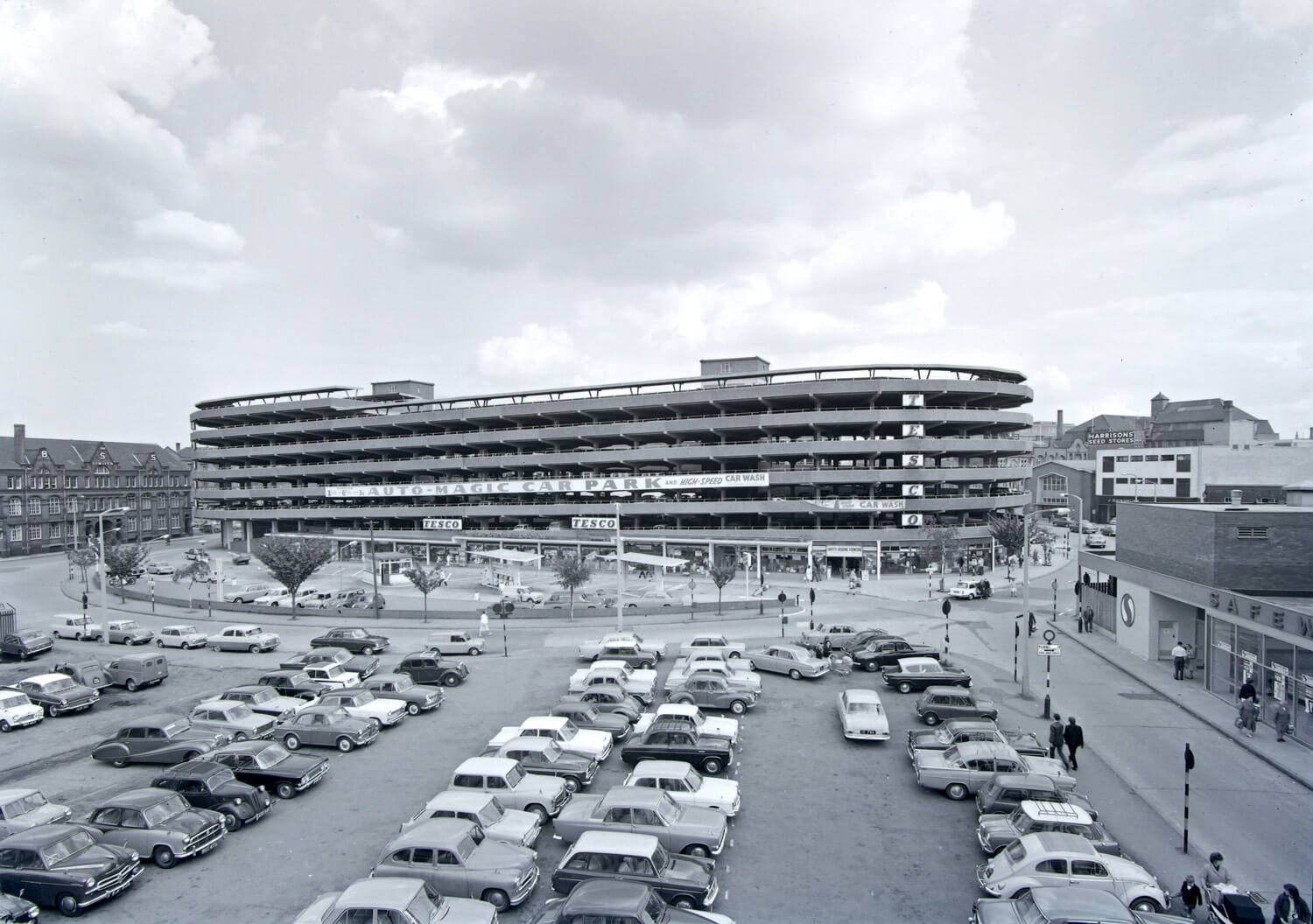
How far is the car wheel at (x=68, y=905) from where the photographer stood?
13781 millimetres

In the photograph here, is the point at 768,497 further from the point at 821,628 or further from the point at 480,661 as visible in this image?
the point at 480,661

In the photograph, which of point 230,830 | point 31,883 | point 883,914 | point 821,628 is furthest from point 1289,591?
point 31,883

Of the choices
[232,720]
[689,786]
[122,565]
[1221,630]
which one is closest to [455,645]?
[232,720]

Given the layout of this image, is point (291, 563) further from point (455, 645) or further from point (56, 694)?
point (56, 694)

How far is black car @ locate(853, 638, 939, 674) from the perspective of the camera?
30.5 meters

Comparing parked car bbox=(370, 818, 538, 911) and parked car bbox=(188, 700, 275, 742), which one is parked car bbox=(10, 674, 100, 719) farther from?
parked car bbox=(370, 818, 538, 911)

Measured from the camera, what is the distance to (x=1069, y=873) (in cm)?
1335

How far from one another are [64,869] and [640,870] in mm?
11072

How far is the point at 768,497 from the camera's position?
67.2 metres

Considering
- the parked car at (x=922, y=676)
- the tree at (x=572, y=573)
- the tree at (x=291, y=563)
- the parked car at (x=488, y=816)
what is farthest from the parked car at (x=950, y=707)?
the tree at (x=291, y=563)

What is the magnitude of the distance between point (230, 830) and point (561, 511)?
191 ft

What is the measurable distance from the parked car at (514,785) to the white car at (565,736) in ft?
6.87

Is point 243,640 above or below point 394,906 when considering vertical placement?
below

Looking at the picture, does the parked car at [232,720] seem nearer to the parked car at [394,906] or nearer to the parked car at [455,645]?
the parked car at [455,645]
